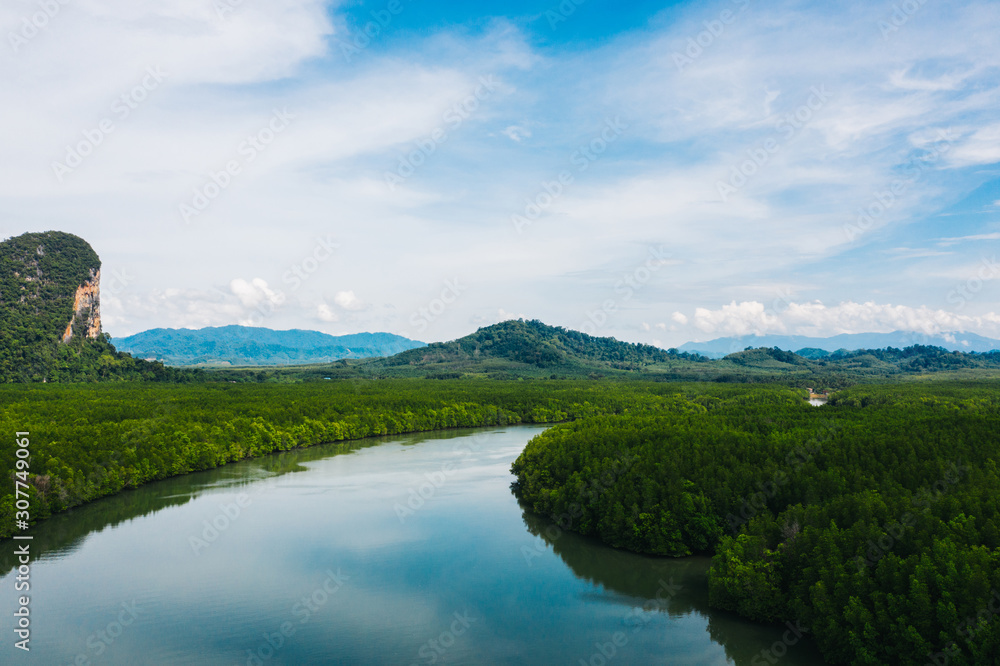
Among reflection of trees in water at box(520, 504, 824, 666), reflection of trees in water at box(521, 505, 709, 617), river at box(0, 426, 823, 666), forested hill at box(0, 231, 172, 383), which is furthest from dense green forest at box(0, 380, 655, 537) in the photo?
forested hill at box(0, 231, 172, 383)

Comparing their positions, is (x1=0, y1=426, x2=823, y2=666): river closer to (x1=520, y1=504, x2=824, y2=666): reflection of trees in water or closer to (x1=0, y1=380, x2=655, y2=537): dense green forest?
(x1=520, y1=504, x2=824, y2=666): reflection of trees in water

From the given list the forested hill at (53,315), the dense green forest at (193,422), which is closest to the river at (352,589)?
the dense green forest at (193,422)

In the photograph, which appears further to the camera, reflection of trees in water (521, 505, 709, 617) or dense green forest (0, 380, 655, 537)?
dense green forest (0, 380, 655, 537)

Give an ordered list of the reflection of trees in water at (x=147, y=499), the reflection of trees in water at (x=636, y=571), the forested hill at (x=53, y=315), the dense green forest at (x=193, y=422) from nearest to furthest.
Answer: the reflection of trees in water at (x=636, y=571), the reflection of trees in water at (x=147, y=499), the dense green forest at (x=193, y=422), the forested hill at (x=53, y=315)

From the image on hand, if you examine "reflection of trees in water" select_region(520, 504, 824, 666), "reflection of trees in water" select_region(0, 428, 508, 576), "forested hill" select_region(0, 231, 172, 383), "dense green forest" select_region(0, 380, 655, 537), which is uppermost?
"forested hill" select_region(0, 231, 172, 383)

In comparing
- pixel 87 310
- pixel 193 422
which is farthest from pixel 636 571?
pixel 87 310

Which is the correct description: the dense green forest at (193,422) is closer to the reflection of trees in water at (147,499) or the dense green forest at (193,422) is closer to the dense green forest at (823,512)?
the reflection of trees in water at (147,499)

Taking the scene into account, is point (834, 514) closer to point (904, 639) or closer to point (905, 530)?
point (905, 530)
